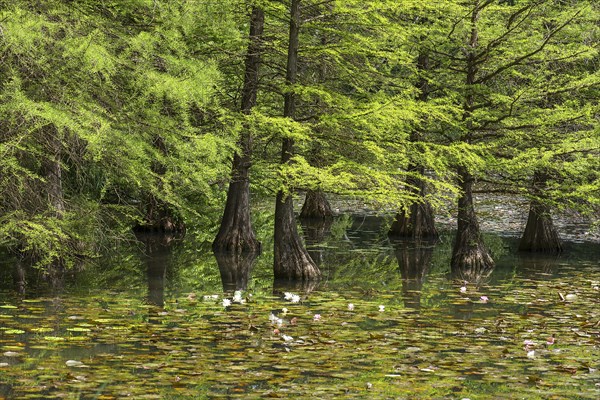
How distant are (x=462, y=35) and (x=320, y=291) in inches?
307

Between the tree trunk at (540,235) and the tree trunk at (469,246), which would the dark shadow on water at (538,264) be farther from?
the tree trunk at (469,246)

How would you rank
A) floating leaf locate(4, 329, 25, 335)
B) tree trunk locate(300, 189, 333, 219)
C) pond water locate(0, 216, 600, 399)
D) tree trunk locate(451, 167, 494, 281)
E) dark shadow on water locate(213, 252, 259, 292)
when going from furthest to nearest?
tree trunk locate(300, 189, 333, 219) < tree trunk locate(451, 167, 494, 281) < dark shadow on water locate(213, 252, 259, 292) < floating leaf locate(4, 329, 25, 335) < pond water locate(0, 216, 600, 399)

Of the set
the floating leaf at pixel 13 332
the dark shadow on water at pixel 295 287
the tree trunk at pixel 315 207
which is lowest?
the floating leaf at pixel 13 332

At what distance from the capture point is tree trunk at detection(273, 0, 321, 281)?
18453mm

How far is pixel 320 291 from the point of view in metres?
16.6

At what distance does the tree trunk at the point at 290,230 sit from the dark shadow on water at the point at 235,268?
0.75m

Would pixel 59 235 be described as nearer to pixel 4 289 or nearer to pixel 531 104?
pixel 4 289

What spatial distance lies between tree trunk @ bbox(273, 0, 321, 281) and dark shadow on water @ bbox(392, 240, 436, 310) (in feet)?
6.21

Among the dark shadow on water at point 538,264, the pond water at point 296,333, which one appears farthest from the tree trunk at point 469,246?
the pond water at point 296,333

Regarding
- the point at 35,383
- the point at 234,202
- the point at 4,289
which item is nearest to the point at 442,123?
the point at 234,202

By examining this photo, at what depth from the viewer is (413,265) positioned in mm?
21953

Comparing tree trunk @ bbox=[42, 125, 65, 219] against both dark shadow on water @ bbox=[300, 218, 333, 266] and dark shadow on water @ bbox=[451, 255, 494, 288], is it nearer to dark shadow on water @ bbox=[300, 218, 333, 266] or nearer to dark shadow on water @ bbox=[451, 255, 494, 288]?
dark shadow on water @ bbox=[300, 218, 333, 266]

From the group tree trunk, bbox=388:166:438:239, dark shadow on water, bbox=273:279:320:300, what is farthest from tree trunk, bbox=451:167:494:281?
tree trunk, bbox=388:166:438:239

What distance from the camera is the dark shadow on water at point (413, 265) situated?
640 inches
